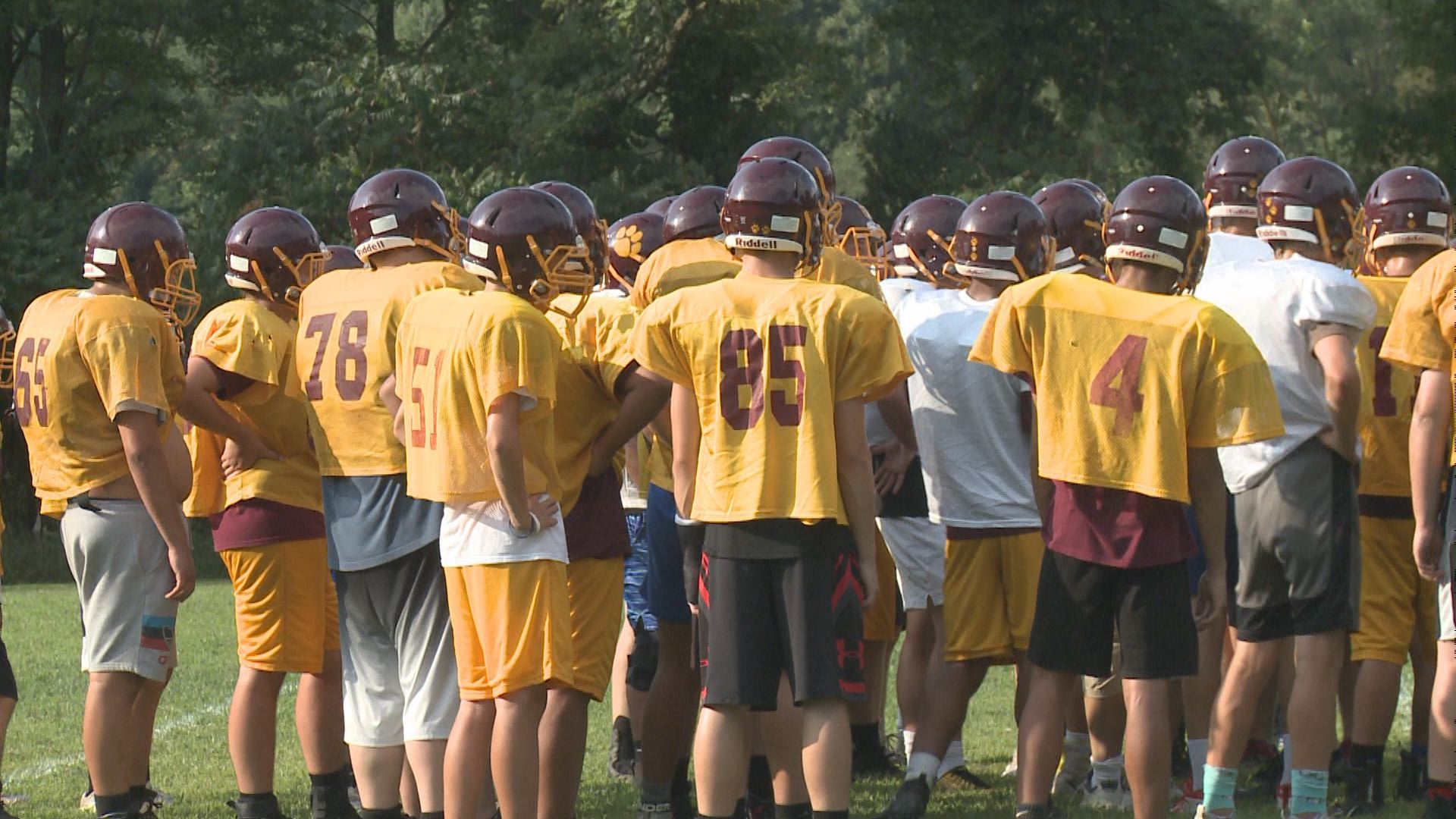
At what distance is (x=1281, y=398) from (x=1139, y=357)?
2.80 ft

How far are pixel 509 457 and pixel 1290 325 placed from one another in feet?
8.25

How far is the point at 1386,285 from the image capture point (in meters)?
6.53

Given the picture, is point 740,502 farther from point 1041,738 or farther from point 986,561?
point 986,561

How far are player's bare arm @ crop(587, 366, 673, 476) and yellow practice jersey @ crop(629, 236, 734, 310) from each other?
0.71 meters

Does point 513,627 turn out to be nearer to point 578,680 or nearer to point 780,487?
point 578,680

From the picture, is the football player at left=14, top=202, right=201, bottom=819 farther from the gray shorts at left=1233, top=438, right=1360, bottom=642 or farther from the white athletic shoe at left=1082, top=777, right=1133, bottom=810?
the gray shorts at left=1233, top=438, right=1360, bottom=642

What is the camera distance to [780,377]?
520cm

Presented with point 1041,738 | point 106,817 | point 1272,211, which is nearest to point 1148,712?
point 1041,738

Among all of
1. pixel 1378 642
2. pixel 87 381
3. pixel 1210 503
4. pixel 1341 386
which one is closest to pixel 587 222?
pixel 87 381

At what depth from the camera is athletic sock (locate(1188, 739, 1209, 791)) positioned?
20.2 ft

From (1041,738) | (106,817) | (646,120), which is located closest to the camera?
(1041,738)

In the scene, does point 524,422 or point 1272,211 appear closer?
point 524,422

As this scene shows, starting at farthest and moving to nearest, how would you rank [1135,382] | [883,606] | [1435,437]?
[883,606] → [1435,437] → [1135,382]

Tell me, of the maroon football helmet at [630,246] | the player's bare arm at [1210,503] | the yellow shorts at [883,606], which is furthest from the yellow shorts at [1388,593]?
the maroon football helmet at [630,246]
